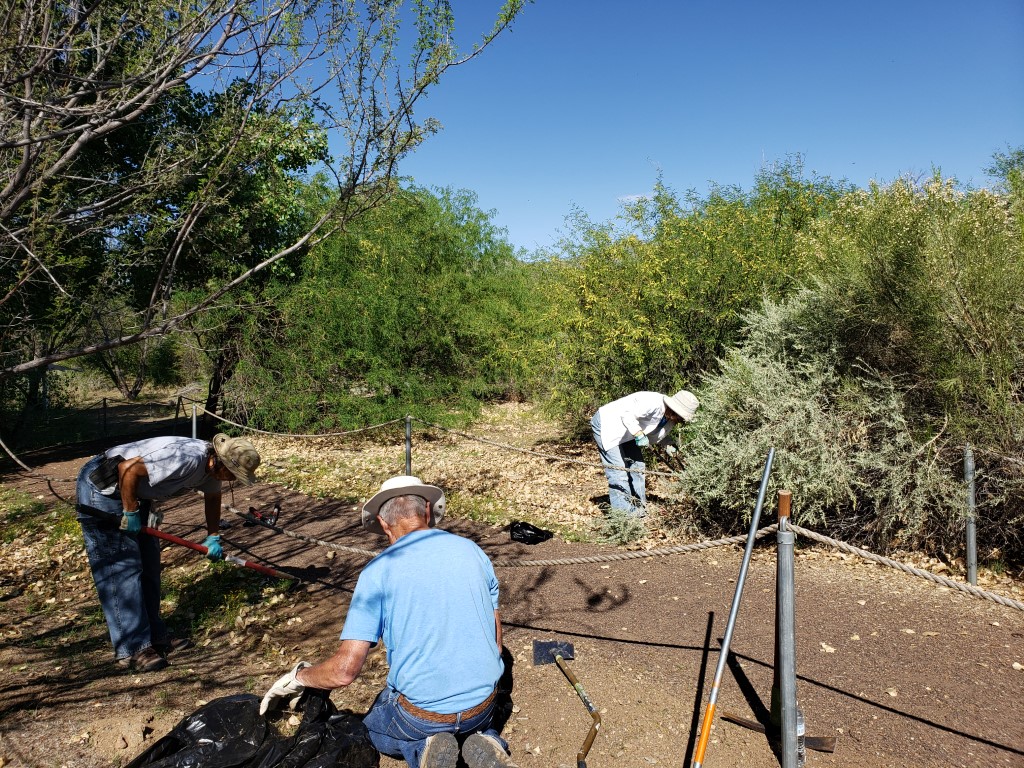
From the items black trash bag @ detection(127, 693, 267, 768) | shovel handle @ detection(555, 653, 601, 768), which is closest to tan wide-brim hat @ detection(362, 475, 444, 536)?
black trash bag @ detection(127, 693, 267, 768)

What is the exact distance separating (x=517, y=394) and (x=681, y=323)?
10.6 m

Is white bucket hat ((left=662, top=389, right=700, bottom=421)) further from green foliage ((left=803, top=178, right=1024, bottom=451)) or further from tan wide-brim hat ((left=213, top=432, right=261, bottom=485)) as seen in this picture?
tan wide-brim hat ((left=213, top=432, right=261, bottom=485))

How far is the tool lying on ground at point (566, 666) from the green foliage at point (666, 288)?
6.15m

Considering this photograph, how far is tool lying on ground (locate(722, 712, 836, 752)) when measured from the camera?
3221 millimetres

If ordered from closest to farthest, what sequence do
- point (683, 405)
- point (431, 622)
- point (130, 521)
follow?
1. point (431, 622)
2. point (130, 521)
3. point (683, 405)

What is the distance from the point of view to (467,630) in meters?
2.56

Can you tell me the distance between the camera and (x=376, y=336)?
13164 mm

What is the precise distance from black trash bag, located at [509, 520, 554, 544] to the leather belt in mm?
4182

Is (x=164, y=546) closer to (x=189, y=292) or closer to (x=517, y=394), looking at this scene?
(x=189, y=292)

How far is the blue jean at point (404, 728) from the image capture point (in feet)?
8.39

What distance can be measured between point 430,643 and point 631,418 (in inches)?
181

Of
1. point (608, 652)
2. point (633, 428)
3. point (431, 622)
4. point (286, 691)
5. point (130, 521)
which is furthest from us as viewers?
point (633, 428)

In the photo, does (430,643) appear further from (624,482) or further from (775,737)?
(624,482)

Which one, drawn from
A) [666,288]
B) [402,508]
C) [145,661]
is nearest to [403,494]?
[402,508]
